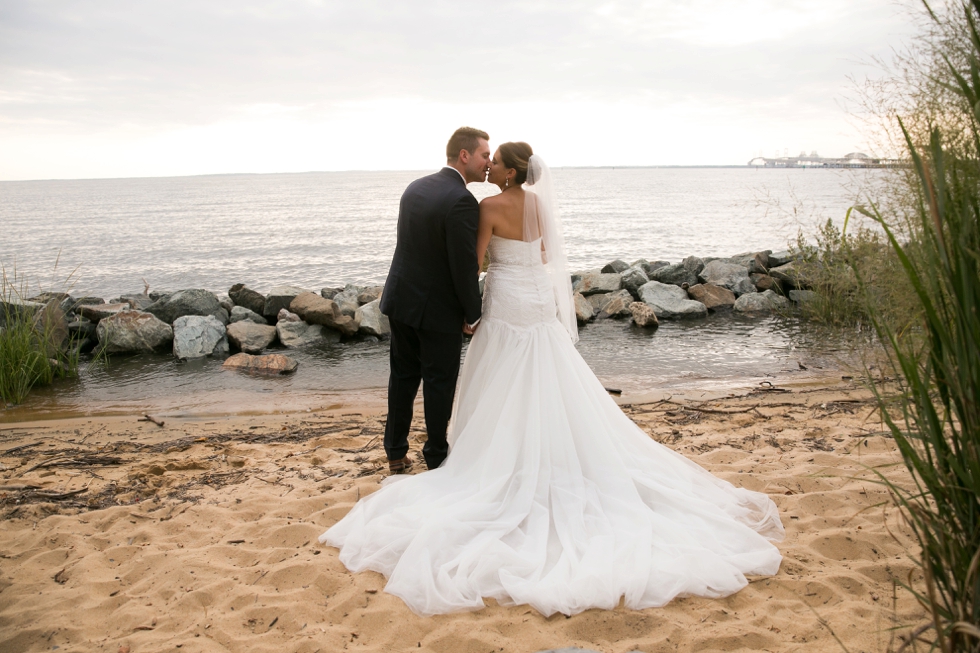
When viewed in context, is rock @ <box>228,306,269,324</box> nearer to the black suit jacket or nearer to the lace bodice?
the black suit jacket

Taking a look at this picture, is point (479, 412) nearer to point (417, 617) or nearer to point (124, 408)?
point (417, 617)

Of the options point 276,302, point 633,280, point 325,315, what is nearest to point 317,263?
point 276,302

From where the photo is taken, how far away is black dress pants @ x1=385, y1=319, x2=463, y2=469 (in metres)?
4.77

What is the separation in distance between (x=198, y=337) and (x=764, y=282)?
12.2m

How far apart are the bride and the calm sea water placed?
237 centimetres

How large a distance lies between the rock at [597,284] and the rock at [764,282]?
320 centimetres

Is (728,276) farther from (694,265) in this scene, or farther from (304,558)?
(304,558)

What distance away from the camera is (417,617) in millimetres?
3100

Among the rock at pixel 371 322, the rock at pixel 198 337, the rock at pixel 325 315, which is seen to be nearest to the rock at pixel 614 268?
the rock at pixel 371 322

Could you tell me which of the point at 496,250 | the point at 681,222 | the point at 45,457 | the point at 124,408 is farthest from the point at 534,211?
the point at 681,222

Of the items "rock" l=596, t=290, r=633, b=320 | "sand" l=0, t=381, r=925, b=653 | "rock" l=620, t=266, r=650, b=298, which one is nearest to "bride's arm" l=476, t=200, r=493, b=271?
"sand" l=0, t=381, r=925, b=653

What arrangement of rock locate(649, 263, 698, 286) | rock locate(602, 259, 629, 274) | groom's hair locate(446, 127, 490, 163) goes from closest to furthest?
groom's hair locate(446, 127, 490, 163)
rock locate(649, 263, 698, 286)
rock locate(602, 259, 629, 274)

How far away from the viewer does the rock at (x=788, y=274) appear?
42.3 ft

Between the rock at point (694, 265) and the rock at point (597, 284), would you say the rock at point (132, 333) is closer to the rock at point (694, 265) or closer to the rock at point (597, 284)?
the rock at point (597, 284)
